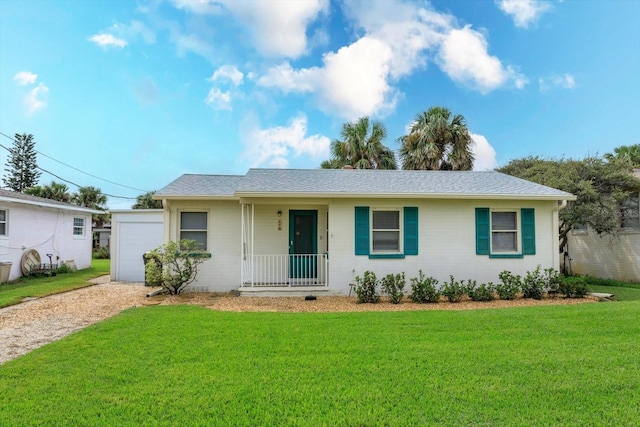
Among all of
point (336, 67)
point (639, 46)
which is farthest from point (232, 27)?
point (639, 46)

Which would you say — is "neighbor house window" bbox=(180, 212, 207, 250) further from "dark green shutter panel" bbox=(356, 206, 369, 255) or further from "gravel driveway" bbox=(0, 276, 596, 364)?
"dark green shutter panel" bbox=(356, 206, 369, 255)

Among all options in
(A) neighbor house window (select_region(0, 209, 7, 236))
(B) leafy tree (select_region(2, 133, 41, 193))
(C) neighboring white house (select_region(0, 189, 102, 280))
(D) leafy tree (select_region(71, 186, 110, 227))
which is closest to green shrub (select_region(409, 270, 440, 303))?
(C) neighboring white house (select_region(0, 189, 102, 280))

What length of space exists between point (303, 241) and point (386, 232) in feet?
8.22

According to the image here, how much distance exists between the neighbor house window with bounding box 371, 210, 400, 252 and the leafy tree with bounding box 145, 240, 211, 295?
187 inches

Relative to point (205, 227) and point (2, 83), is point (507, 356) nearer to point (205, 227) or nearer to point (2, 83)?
point (205, 227)

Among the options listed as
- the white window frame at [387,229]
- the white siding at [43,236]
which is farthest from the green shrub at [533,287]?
the white siding at [43,236]

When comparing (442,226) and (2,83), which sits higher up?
(2,83)

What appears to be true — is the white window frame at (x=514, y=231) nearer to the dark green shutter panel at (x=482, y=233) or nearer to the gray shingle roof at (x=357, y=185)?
the dark green shutter panel at (x=482, y=233)

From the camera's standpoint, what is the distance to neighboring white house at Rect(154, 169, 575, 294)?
10016 millimetres

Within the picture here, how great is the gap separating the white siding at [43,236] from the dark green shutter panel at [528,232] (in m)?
17.4

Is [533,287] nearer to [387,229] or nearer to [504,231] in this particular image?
[504,231]

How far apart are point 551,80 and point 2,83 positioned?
23.0 meters

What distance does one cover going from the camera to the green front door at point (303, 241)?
10.8 m

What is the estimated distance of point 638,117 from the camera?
54.0ft
